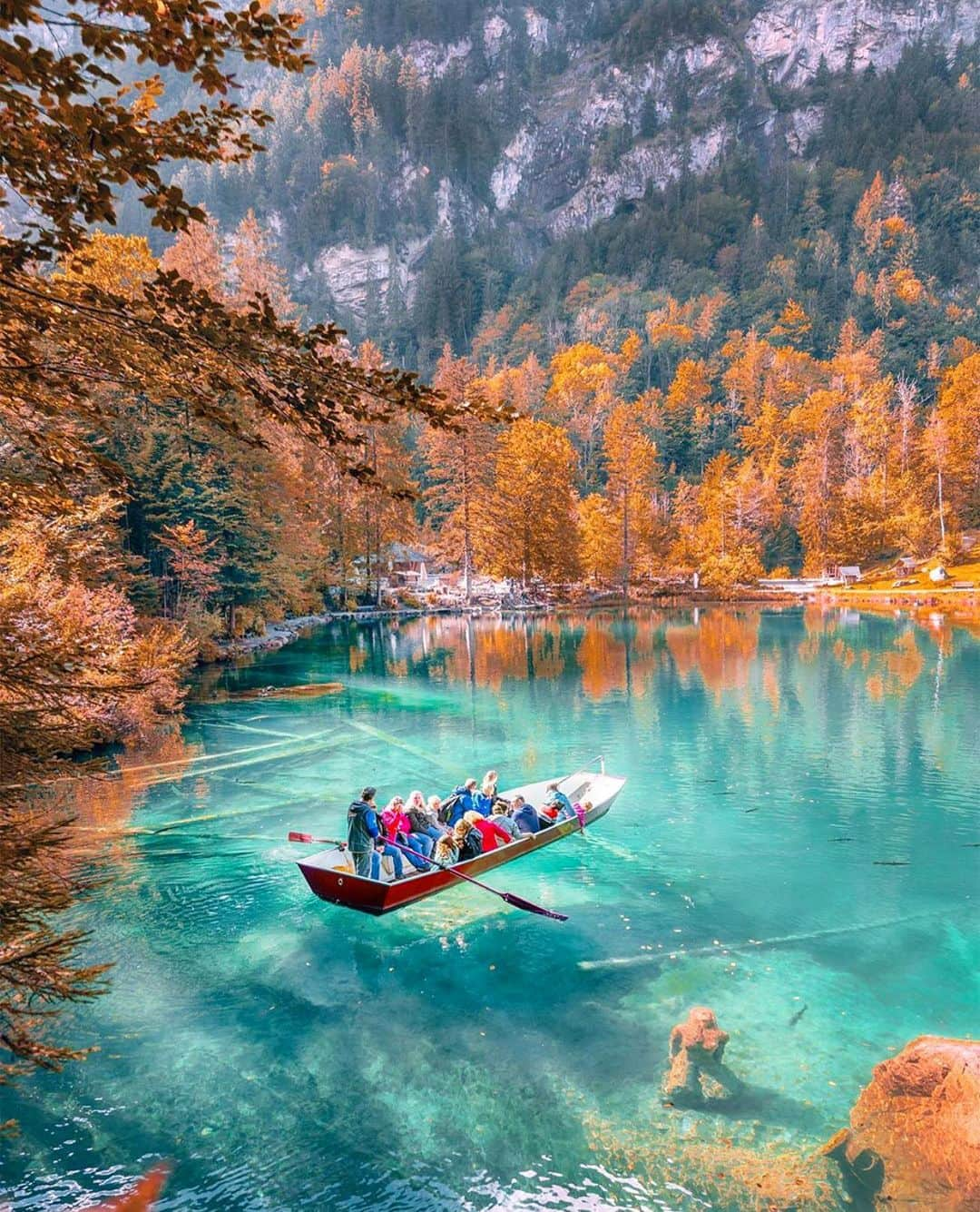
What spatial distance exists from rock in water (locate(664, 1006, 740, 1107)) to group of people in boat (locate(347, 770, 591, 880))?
439cm

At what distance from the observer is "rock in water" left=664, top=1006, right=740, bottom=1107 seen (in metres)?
7.02

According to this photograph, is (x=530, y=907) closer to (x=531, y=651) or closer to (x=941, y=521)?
(x=531, y=651)

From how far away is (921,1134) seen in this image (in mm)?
6145

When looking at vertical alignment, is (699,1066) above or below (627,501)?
below

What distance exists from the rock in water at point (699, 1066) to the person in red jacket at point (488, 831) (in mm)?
4533

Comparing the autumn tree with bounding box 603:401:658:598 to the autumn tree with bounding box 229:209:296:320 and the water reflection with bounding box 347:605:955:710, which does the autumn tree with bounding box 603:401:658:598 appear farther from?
the autumn tree with bounding box 229:209:296:320

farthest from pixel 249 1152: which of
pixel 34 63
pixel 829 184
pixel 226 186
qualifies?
pixel 226 186

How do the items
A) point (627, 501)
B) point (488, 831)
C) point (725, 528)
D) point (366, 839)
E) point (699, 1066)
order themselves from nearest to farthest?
point (699, 1066)
point (366, 839)
point (488, 831)
point (627, 501)
point (725, 528)

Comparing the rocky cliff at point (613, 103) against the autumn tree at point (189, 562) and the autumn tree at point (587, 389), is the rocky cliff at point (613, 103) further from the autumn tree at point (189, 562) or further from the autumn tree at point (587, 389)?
the autumn tree at point (189, 562)

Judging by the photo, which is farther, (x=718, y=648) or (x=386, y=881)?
(x=718, y=648)

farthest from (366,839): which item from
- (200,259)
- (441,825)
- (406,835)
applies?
(200,259)

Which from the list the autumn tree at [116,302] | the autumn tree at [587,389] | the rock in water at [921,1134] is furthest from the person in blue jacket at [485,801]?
the autumn tree at [587,389]

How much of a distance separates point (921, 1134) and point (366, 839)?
6.98 meters

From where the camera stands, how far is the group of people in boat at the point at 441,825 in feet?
34.7
